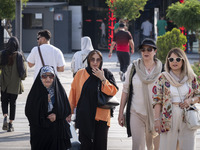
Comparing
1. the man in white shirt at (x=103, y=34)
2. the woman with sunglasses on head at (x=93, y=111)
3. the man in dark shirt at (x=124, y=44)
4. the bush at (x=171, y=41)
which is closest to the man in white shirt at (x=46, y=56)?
the woman with sunglasses on head at (x=93, y=111)

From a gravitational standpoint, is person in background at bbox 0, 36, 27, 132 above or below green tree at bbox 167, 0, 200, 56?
below

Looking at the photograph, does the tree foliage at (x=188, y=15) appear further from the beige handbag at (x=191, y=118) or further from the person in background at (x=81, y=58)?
the beige handbag at (x=191, y=118)

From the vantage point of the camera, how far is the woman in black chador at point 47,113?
6383 mm

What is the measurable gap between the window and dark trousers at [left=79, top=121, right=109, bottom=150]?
24.4 metres

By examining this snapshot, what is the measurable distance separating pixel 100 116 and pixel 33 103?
0.93m

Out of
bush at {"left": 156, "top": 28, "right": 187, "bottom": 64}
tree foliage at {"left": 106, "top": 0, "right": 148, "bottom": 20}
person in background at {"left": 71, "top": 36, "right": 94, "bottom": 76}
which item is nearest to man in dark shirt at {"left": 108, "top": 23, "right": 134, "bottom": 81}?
bush at {"left": 156, "top": 28, "right": 187, "bottom": 64}

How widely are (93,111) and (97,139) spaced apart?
1.17ft

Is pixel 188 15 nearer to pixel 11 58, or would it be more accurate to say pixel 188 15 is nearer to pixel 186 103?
pixel 11 58

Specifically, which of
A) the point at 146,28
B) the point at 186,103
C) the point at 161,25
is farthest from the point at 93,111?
the point at 146,28

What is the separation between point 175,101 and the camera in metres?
6.01

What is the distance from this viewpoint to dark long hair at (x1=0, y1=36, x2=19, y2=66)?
375 inches

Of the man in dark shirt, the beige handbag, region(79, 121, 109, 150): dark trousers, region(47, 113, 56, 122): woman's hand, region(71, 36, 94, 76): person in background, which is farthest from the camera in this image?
the man in dark shirt

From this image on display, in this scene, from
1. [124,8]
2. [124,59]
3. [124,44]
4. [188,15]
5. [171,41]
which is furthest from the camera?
[124,8]

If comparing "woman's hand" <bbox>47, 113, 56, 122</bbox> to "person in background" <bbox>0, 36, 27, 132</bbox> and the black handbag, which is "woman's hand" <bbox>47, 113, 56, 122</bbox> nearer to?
the black handbag
